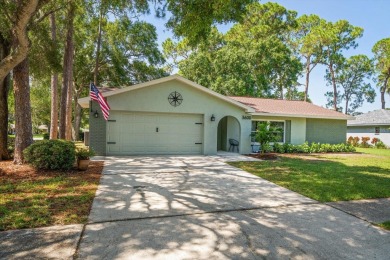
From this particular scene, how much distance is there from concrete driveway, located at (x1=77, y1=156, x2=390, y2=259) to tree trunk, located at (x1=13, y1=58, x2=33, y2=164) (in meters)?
4.40

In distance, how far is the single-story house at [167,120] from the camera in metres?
11.7

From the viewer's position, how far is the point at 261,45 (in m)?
26.9

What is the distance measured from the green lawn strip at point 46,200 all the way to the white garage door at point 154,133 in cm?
474

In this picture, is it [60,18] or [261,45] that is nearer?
[60,18]

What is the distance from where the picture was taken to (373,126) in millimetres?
25812

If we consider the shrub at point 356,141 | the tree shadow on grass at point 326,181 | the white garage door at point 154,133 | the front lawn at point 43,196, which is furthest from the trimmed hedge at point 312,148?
the front lawn at point 43,196

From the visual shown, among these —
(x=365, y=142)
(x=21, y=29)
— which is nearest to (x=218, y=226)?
(x=21, y=29)

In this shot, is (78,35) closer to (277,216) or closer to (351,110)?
(277,216)

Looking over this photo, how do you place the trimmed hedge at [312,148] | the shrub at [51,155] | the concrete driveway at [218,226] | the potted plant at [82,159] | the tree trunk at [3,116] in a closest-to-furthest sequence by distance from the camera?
the concrete driveway at [218,226] → the shrub at [51,155] → the potted plant at [82,159] → the tree trunk at [3,116] → the trimmed hedge at [312,148]

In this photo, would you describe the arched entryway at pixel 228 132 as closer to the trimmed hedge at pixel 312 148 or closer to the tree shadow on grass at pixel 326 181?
the trimmed hedge at pixel 312 148

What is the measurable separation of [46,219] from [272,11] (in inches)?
1319

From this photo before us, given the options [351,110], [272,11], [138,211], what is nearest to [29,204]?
[138,211]

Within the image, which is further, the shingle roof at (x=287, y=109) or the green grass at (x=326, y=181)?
the shingle roof at (x=287, y=109)

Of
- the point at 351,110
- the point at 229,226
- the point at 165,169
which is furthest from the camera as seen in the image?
the point at 351,110
